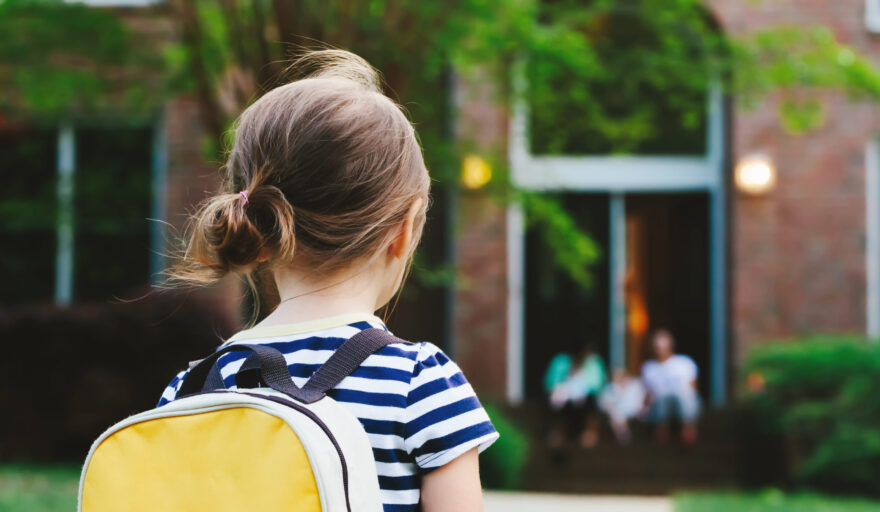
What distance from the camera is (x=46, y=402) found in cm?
897

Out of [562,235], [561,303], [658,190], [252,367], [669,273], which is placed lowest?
[561,303]

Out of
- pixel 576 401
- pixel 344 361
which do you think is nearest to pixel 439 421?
pixel 344 361

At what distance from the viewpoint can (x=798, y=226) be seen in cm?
1163

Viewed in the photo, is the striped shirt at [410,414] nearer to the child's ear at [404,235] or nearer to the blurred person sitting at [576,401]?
the child's ear at [404,235]

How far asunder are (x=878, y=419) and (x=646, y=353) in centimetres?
448

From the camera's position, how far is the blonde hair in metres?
1.40

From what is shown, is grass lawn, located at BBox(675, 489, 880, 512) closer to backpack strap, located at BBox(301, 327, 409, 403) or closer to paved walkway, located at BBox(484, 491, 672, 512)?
paved walkway, located at BBox(484, 491, 672, 512)

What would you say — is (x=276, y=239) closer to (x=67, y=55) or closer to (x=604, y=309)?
(x=67, y=55)

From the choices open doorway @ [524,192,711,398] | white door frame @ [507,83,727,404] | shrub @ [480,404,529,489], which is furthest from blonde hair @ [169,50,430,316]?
open doorway @ [524,192,711,398]

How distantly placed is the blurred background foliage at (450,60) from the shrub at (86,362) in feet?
5.00

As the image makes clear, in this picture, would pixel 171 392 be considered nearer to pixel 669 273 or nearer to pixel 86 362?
pixel 86 362

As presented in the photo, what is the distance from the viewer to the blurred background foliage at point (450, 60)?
6.27 meters

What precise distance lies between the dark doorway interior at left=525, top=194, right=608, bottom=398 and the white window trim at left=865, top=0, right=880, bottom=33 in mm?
3925

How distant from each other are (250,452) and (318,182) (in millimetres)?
410
